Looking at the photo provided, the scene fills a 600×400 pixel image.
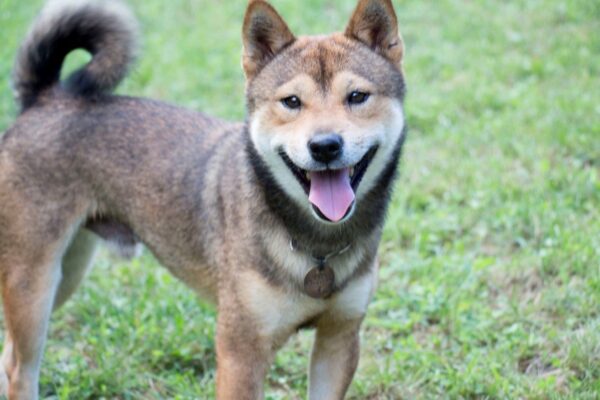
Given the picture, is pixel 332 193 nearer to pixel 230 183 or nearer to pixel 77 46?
pixel 230 183

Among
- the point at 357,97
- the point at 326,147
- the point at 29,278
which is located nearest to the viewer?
the point at 326,147

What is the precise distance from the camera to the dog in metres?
3.94

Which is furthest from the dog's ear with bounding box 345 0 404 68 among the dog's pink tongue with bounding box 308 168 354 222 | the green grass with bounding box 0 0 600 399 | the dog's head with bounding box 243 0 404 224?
the green grass with bounding box 0 0 600 399

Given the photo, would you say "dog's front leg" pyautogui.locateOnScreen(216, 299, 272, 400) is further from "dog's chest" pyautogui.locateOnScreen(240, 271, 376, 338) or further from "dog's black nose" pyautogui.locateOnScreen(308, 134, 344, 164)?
"dog's black nose" pyautogui.locateOnScreen(308, 134, 344, 164)

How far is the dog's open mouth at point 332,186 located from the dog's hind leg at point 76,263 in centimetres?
149

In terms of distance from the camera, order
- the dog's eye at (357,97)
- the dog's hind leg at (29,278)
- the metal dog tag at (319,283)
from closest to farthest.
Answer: the dog's eye at (357,97)
the metal dog tag at (319,283)
the dog's hind leg at (29,278)

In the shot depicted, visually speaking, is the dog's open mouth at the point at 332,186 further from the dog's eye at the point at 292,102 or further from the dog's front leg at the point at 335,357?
the dog's front leg at the point at 335,357

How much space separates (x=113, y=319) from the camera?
550 centimetres

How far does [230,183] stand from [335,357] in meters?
0.96

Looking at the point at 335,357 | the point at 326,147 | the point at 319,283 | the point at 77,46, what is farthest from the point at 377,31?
the point at 77,46

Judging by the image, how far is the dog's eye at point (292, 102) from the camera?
3932 millimetres

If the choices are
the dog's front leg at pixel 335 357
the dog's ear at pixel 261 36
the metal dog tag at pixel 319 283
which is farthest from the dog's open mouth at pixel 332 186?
the dog's front leg at pixel 335 357

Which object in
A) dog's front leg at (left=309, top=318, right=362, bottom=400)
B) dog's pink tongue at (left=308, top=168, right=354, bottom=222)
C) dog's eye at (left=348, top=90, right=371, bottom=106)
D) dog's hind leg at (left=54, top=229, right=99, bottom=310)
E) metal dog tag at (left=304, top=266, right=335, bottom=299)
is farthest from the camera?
dog's hind leg at (left=54, top=229, right=99, bottom=310)

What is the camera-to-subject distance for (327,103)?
12.7ft
